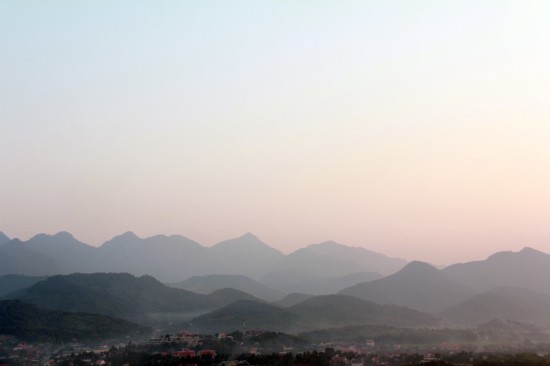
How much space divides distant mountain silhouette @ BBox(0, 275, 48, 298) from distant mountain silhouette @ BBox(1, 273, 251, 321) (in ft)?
76.8

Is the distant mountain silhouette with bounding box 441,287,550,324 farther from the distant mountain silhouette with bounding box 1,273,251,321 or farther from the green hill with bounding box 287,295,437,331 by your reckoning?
the distant mountain silhouette with bounding box 1,273,251,321

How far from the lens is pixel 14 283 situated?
187375mm

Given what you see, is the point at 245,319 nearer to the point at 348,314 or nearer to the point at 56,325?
the point at 348,314

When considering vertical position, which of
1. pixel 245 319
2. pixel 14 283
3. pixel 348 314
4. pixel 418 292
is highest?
pixel 14 283

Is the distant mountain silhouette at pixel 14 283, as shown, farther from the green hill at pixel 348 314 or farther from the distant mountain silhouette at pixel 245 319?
the green hill at pixel 348 314

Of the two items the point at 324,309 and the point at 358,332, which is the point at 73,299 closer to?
the point at 324,309

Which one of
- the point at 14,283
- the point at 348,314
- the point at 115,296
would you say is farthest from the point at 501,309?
the point at 14,283

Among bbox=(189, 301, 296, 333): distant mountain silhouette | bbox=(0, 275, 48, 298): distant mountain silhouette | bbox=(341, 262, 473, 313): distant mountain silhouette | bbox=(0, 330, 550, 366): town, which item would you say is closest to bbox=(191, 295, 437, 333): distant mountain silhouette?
bbox=(189, 301, 296, 333): distant mountain silhouette

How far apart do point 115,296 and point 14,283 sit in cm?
4275

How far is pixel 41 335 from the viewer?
347ft

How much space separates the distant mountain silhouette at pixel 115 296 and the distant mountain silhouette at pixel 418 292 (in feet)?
115

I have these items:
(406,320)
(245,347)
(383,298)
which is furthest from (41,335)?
(383,298)

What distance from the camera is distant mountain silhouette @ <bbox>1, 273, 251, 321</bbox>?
14562cm

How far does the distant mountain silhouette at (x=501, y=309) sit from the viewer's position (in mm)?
146000
